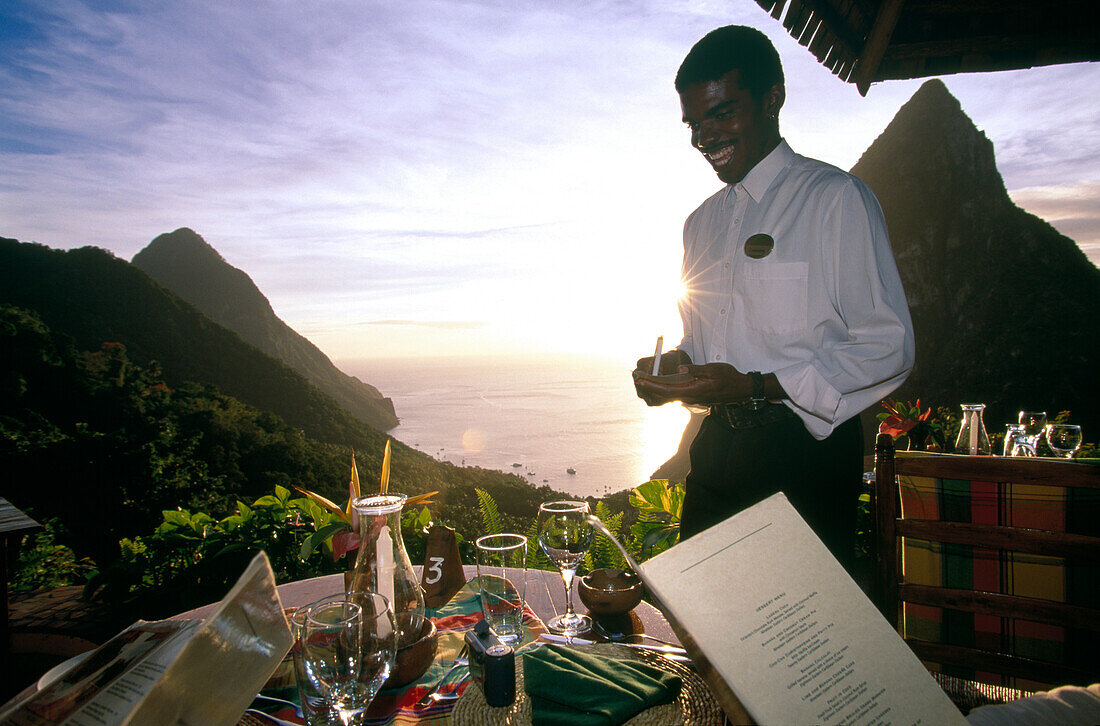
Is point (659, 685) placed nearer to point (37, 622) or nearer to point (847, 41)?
point (847, 41)

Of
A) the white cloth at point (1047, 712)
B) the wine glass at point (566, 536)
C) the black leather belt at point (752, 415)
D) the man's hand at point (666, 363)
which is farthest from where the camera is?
the man's hand at point (666, 363)

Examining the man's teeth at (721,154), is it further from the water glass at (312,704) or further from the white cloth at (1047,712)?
the water glass at (312,704)

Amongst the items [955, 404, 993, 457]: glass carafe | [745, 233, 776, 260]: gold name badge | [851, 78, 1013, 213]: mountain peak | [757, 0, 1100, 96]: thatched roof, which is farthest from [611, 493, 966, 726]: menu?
[851, 78, 1013, 213]: mountain peak

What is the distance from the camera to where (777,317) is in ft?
6.42

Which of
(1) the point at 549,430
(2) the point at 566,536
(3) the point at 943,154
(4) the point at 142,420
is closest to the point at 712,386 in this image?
(2) the point at 566,536

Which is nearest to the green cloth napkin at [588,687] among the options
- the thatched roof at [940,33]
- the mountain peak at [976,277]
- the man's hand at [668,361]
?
the man's hand at [668,361]

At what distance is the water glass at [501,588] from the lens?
4.81 ft

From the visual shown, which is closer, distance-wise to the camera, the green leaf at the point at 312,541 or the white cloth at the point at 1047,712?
the white cloth at the point at 1047,712

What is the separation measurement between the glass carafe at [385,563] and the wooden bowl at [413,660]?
2cm

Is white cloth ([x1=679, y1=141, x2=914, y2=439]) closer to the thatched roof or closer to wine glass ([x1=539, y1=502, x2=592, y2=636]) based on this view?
the thatched roof

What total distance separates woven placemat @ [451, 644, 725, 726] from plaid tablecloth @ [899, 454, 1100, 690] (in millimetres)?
893

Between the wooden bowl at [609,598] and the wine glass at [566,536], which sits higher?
the wine glass at [566,536]

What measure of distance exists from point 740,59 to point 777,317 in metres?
1.01

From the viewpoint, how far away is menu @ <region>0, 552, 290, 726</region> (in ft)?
2.05
